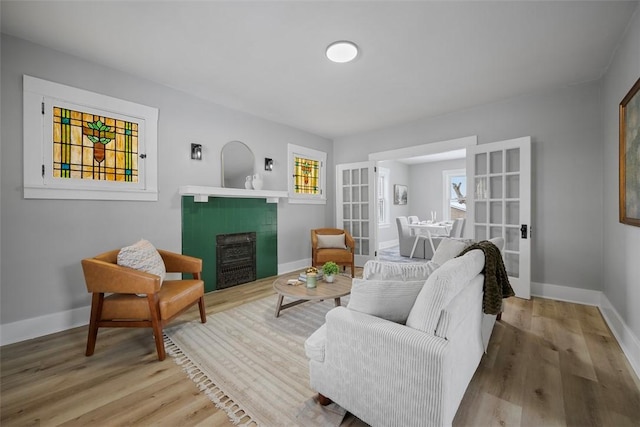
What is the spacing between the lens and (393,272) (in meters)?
→ 1.50

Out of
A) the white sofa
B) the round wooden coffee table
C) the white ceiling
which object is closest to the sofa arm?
the white sofa

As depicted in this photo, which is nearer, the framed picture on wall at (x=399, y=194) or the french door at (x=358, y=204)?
the french door at (x=358, y=204)

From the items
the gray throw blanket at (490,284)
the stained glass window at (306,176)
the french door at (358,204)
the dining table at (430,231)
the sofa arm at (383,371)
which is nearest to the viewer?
the sofa arm at (383,371)

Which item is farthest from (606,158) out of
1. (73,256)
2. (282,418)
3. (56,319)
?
(56,319)

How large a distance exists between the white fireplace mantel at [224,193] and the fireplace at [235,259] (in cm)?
60

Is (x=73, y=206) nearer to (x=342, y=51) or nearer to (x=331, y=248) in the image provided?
(x=342, y=51)

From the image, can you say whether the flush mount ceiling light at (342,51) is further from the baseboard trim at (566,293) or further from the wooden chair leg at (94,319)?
the baseboard trim at (566,293)

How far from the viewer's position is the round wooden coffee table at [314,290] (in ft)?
7.98

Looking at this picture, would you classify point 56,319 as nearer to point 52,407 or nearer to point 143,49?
point 52,407

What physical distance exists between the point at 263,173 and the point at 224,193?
2.99 feet

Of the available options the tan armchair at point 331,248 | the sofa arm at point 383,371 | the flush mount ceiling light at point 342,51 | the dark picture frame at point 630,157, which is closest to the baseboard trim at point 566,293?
the dark picture frame at point 630,157

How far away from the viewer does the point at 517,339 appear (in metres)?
2.33

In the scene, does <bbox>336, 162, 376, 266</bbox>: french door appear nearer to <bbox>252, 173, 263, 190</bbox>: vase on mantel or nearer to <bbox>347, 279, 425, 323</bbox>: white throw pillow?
<bbox>252, 173, 263, 190</bbox>: vase on mantel

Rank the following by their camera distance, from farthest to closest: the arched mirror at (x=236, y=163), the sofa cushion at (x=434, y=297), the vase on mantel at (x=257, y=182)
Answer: the vase on mantel at (x=257, y=182), the arched mirror at (x=236, y=163), the sofa cushion at (x=434, y=297)
